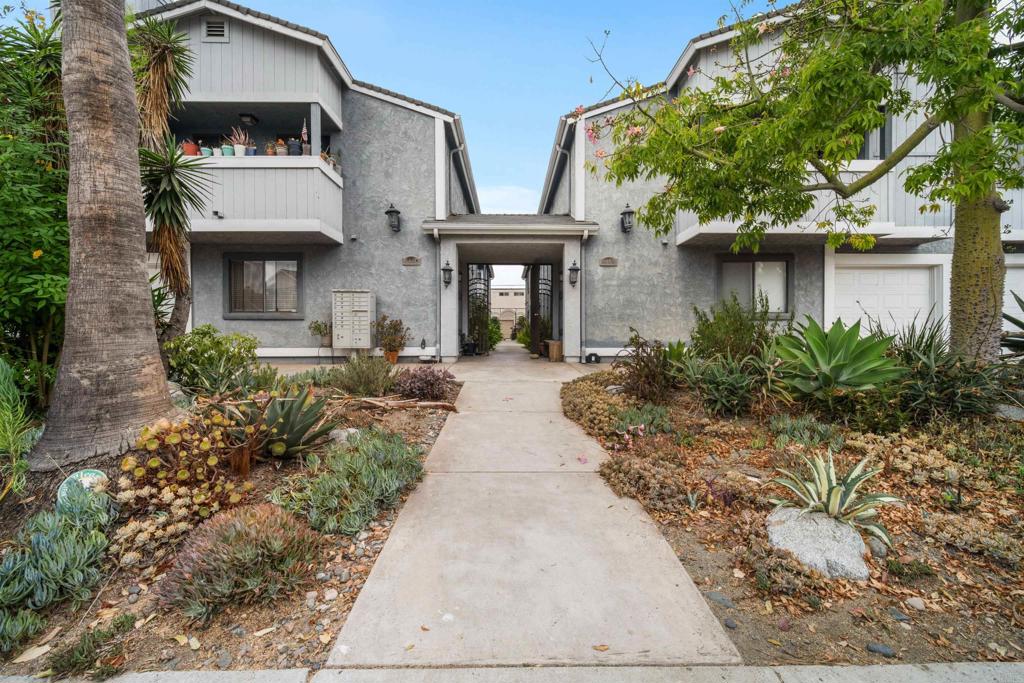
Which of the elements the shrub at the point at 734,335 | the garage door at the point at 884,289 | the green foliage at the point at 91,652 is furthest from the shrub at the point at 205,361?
the garage door at the point at 884,289

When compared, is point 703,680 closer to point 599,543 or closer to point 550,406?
point 599,543

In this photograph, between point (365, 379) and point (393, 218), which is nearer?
point (365, 379)

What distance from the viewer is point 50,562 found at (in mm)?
1824

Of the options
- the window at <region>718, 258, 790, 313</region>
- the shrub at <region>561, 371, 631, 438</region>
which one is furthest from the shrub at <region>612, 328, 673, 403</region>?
the window at <region>718, 258, 790, 313</region>

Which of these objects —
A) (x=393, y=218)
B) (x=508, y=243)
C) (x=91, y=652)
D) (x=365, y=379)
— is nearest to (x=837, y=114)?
(x=365, y=379)

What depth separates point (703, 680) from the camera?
143 cm

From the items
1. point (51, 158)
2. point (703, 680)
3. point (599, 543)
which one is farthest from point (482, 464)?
point (51, 158)

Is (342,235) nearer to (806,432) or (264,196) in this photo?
(264,196)

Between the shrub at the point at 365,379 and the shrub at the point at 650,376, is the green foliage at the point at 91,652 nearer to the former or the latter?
the shrub at the point at 365,379

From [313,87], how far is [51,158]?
5.59 m

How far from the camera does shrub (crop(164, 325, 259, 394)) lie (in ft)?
13.1

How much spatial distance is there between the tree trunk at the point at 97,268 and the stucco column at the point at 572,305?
Answer: 7.18 m

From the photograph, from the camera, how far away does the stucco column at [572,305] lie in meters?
8.85

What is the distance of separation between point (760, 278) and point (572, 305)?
161 inches
